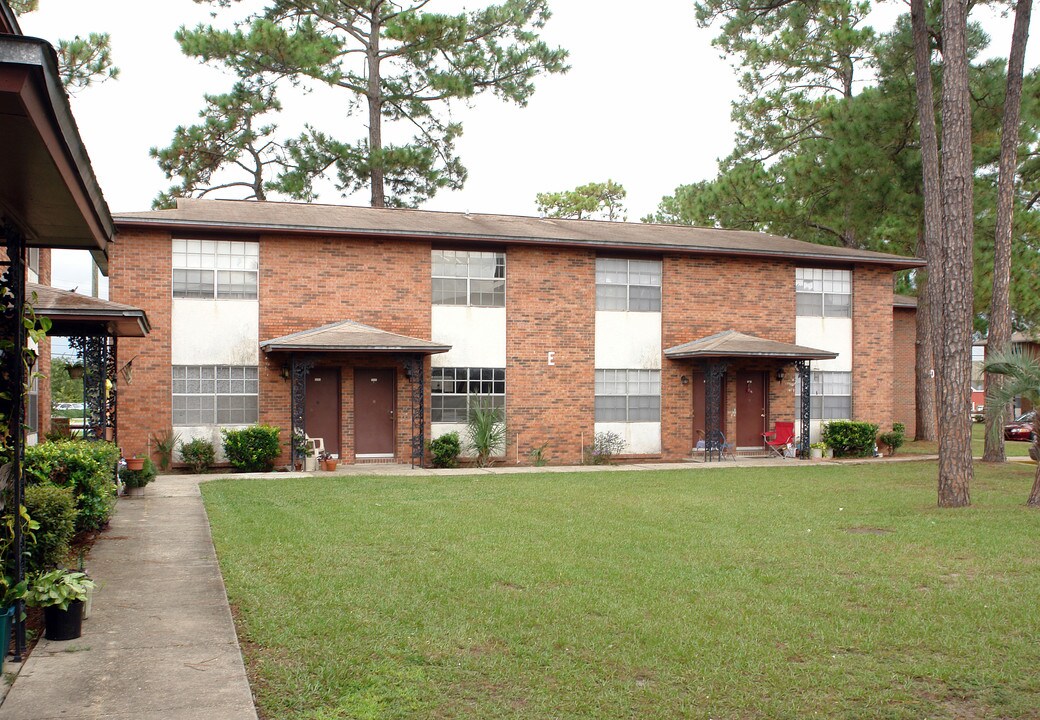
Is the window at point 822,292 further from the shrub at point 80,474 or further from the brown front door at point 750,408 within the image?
the shrub at point 80,474

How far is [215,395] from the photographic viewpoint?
19.5 metres

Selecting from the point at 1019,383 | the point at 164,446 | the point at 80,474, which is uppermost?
the point at 1019,383

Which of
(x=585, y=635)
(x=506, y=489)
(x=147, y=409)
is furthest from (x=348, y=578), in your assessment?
(x=147, y=409)

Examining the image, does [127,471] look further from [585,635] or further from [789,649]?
[789,649]

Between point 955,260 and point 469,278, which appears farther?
point 469,278

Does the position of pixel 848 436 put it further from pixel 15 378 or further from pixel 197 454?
pixel 15 378

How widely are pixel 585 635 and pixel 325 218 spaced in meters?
16.3

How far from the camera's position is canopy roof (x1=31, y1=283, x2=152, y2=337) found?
483 inches

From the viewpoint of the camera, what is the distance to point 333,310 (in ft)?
66.3

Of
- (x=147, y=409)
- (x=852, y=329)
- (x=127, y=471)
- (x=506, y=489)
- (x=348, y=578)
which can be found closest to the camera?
(x=348, y=578)

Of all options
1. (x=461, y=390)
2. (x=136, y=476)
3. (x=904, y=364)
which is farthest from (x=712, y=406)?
(x=136, y=476)

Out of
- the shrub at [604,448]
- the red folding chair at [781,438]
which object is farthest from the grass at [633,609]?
the red folding chair at [781,438]

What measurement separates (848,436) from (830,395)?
1.48m

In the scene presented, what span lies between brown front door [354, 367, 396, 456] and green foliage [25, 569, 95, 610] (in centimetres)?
1421
